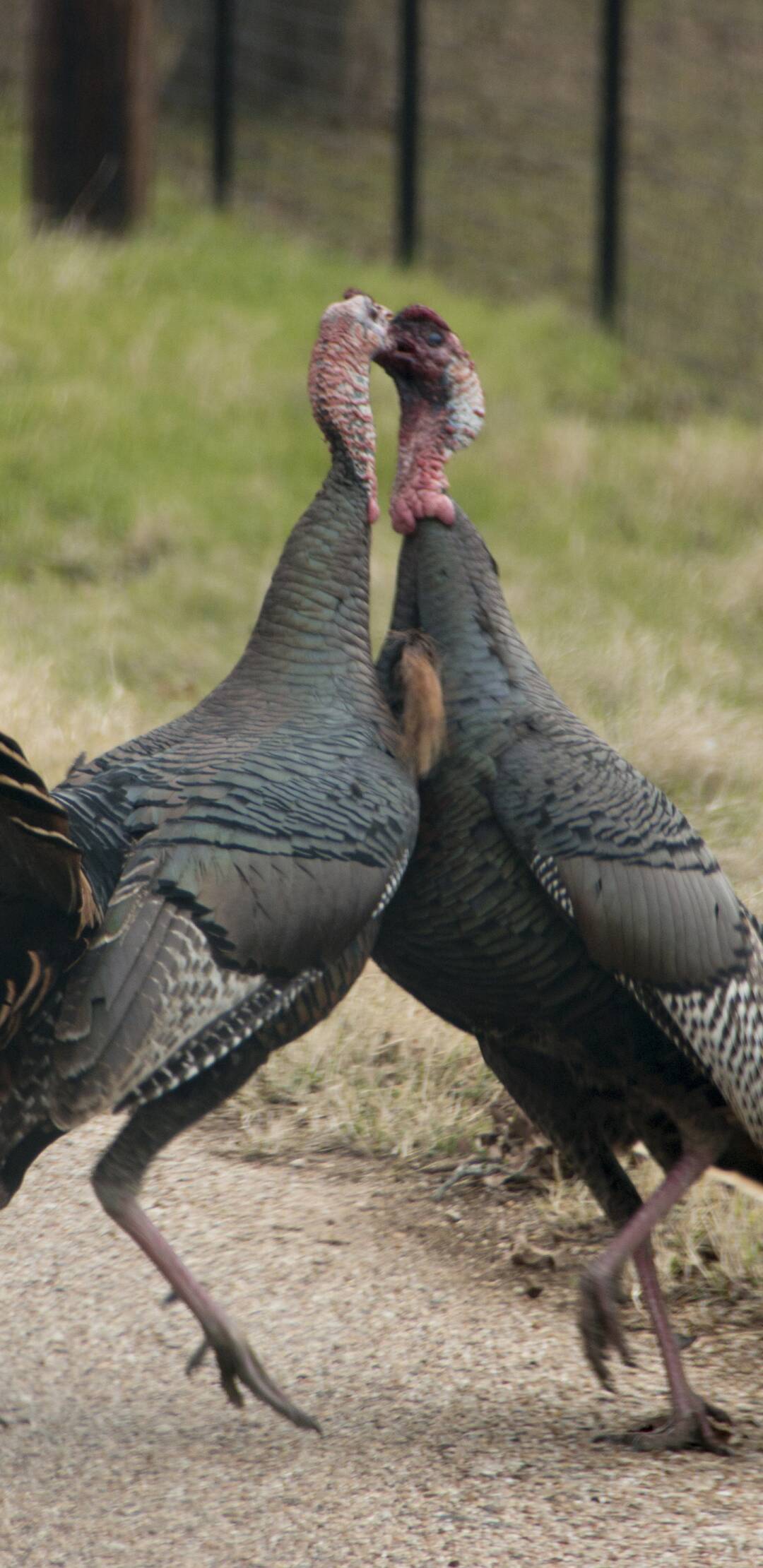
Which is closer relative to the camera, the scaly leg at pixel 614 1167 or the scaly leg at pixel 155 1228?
the scaly leg at pixel 155 1228

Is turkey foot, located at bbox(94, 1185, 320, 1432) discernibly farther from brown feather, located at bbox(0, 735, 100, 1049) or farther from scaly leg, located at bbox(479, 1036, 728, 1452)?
scaly leg, located at bbox(479, 1036, 728, 1452)

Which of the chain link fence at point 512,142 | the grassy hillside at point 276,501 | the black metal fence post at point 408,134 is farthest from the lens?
the chain link fence at point 512,142

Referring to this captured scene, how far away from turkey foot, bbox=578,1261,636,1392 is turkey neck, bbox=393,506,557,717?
2.99ft

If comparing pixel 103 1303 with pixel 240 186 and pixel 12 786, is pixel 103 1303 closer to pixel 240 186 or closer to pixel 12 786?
pixel 12 786

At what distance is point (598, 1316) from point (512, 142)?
10.0m

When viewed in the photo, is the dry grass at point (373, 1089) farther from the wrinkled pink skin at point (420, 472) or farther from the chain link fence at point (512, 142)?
the chain link fence at point (512, 142)

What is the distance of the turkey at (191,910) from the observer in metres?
2.52

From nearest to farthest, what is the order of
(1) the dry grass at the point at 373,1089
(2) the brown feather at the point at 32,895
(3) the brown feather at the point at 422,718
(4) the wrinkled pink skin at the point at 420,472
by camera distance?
1. (2) the brown feather at the point at 32,895
2. (3) the brown feather at the point at 422,718
3. (4) the wrinkled pink skin at the point at 420,472
4. (1) the dry grass at the point at 373,1089

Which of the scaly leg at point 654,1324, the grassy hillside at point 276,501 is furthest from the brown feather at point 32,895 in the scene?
the grassy hillside at point 276,501

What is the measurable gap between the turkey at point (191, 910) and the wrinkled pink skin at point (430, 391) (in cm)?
51

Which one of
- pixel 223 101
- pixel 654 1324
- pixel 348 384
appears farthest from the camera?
pixel 223 101

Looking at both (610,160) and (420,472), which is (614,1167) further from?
(610,160)

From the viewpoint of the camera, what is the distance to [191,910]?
2615 mm

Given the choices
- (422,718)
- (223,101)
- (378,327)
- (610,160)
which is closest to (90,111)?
(223,101)
